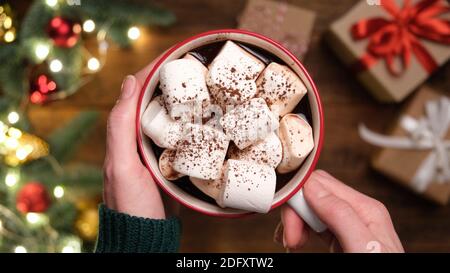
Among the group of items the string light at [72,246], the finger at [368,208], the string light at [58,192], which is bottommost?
the string light at [72,246]

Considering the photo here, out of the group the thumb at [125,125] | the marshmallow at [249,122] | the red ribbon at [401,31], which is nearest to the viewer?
the marshmallow at [249,122]

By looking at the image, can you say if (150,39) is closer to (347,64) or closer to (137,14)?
(137,14)

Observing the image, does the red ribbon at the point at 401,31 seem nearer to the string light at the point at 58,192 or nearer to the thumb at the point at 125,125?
the thumb at the point at 125,125

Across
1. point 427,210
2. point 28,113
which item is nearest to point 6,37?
point 28,113

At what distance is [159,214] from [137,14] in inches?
24.1

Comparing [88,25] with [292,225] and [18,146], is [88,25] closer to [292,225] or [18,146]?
[18,146]

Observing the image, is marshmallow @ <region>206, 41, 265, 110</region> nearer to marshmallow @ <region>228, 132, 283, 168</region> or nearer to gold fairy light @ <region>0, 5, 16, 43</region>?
marshmallow @ <region>228, 132, 283, 168</region>

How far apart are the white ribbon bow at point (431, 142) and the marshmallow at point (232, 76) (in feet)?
2.49

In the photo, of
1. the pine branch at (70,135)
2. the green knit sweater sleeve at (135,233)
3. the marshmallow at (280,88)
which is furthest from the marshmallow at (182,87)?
the pine branch at (70,135)

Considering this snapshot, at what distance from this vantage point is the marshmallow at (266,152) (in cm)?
79

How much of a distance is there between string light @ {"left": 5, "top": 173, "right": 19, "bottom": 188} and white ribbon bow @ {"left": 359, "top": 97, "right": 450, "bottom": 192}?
1049mm

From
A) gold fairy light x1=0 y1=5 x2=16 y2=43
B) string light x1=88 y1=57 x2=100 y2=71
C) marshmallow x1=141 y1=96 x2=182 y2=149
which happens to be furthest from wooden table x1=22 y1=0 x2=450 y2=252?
marshmallow x1=141 y1=96 x2=182 y2=149

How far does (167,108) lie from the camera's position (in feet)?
2.62

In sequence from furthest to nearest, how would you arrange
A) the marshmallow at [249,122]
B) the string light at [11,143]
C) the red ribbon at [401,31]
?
the red ribbon at [401,31], the string light at [11,143], the marshmallow at [249,122]
